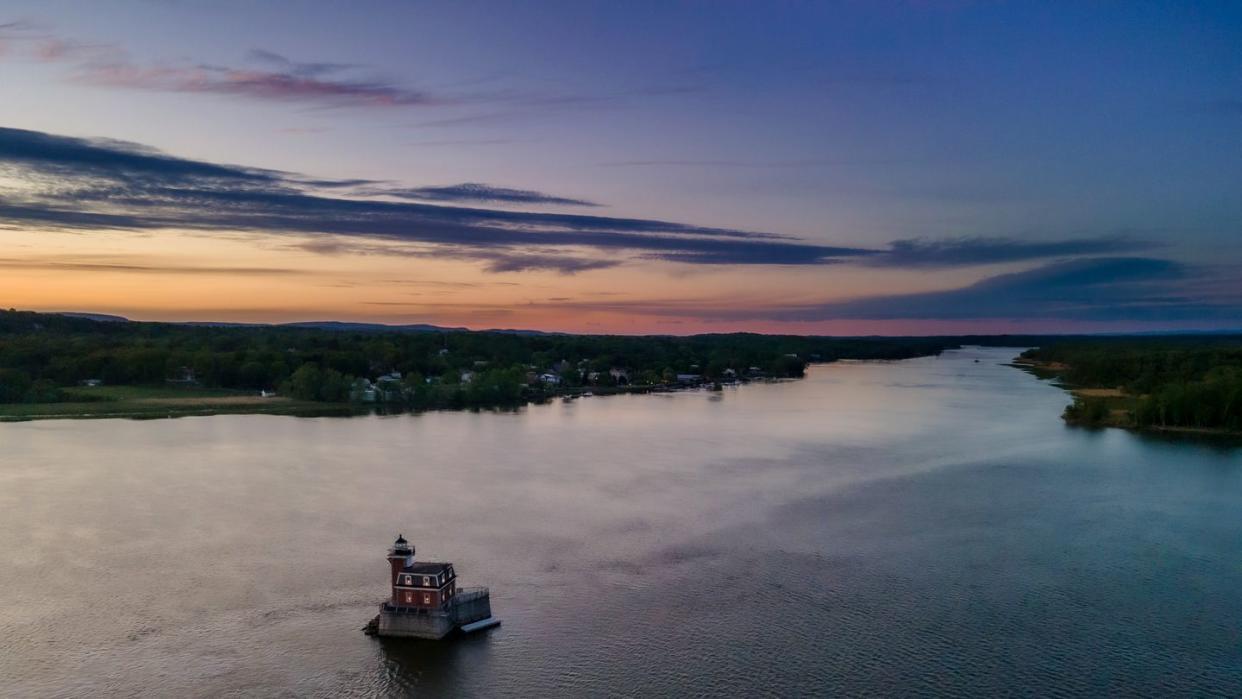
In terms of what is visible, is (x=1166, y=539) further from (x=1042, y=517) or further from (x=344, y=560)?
(x=344, y=560)

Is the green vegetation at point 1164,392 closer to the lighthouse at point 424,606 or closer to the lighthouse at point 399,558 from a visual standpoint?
the lighthouse at point 424,606

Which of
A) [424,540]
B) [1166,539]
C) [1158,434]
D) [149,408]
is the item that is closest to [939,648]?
[1166,539]

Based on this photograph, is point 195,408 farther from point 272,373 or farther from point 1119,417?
point 1119,417

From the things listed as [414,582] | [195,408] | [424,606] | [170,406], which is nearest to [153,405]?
[170,406]

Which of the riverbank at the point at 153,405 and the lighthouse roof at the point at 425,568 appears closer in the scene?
the lighthouse roof at the point at 425,568

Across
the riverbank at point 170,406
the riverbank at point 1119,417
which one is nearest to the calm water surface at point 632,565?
the riverbank at point 1119,417

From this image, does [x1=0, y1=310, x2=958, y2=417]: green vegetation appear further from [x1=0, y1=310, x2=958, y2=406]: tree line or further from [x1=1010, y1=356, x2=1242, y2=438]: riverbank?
[x1=1010, y1=356, x2=1242, y2=438]: riverbank
